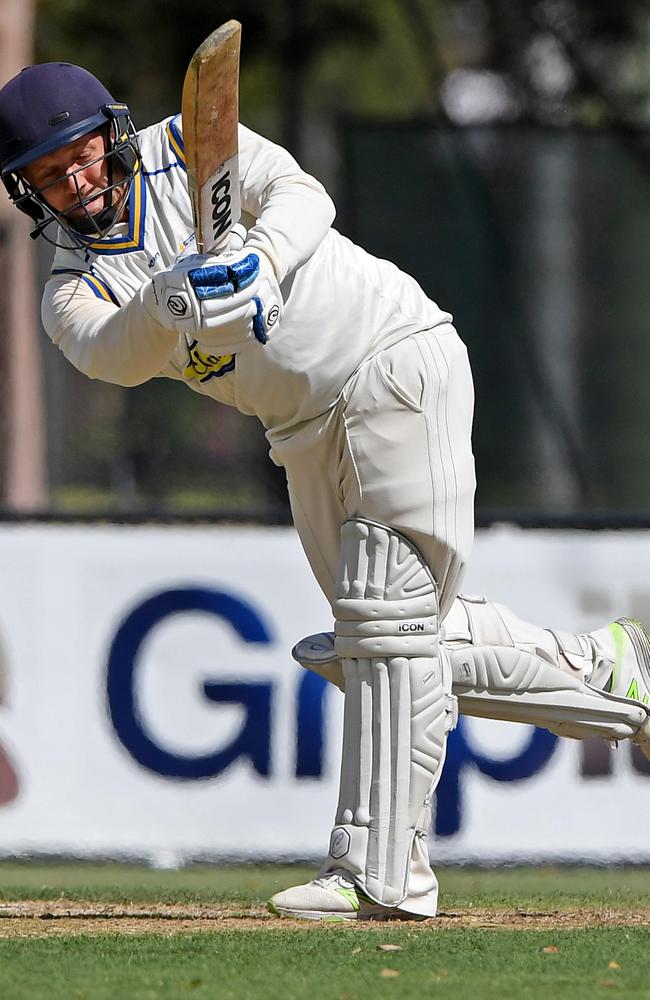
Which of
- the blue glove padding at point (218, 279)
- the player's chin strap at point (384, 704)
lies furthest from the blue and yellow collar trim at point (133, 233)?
the player's chin strap at point (384, 704)

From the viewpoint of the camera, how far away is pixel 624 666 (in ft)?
13.5

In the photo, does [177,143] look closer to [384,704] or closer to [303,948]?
[384,704]

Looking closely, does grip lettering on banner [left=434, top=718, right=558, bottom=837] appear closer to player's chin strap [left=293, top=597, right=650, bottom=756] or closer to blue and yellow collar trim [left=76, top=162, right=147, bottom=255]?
player's chin strap [left=293, top=597, right=650, bottom=756]

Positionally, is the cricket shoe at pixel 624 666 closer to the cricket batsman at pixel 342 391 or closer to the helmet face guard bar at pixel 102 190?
the cricket batsman at pixel 342 391

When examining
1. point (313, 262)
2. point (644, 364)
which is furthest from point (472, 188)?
point (313, 262)

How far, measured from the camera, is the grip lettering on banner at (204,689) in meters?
5.12

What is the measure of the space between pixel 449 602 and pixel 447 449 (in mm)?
345

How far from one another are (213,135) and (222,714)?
7.70ft

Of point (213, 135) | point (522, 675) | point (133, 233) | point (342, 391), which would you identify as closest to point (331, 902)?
point (522, 675)

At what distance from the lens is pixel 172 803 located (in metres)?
5.11

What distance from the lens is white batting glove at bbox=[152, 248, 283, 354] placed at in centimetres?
312

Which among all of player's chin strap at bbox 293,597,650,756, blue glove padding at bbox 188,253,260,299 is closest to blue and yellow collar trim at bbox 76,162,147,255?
blue glove padding at bbox 188,253,260,299

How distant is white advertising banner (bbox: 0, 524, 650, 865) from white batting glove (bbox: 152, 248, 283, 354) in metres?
2.08

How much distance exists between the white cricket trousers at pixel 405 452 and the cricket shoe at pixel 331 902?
1.96 feet
